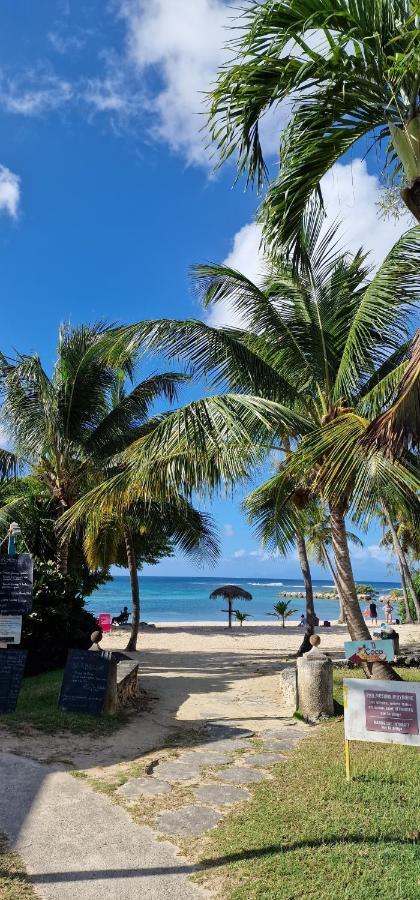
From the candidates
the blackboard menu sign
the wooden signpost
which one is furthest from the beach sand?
the wooden signpost

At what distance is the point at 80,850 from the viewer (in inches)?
160

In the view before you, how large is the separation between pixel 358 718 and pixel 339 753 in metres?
1.13

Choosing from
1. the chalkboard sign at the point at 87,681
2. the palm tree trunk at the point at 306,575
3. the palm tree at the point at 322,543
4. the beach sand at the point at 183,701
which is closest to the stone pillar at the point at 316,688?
the beach sand at the point at 183,701

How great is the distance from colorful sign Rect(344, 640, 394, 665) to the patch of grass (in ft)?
15.1

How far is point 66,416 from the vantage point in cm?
1305

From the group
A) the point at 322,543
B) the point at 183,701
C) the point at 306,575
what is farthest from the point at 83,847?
the point at 322,543

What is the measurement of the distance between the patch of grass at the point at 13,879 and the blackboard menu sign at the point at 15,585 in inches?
190

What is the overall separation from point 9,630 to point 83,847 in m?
4.94

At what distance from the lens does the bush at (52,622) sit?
40.5ft

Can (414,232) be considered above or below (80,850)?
above

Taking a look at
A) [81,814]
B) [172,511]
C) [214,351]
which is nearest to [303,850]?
[81,814]

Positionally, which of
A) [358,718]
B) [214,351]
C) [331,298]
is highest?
[331,298]

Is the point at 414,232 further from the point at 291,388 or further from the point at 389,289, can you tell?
the point at 291,388

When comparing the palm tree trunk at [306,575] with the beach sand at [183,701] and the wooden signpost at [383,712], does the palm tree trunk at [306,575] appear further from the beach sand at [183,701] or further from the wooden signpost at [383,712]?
the wooden signpost at [383,712]
